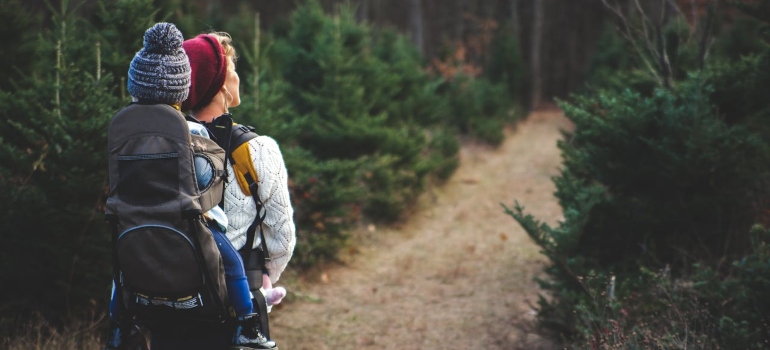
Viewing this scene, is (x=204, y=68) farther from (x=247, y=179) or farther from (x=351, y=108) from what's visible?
(x=351, y=108)

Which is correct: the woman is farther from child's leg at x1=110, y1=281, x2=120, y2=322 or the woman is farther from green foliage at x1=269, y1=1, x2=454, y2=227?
green foliage at x1=269, y1=1, x2=454, y2=227


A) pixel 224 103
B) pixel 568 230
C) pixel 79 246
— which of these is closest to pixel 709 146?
pixel 568 230

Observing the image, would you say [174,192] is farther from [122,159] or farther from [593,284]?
[593,284]

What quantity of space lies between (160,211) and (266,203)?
0.54 meters

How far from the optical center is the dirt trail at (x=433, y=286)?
579 cm

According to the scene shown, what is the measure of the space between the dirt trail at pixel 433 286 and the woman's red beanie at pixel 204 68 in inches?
132

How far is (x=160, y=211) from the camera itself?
2287mm

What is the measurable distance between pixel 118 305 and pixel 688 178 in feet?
14.6

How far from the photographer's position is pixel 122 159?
229 centimetres

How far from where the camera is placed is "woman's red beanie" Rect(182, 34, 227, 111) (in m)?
2.64

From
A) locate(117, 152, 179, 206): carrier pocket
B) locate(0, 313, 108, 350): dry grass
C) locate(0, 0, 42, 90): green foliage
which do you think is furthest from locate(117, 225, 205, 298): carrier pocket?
locate(0, 0, 42, 90): green foliage

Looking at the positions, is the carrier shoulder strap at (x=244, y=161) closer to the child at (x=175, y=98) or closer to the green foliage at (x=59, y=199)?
the child at (x=175, y=98)

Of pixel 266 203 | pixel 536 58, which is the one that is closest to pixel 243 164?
pixel 266 203

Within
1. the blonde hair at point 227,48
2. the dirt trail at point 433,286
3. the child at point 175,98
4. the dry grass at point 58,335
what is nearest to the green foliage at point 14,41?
the dry grass at point 58,335
